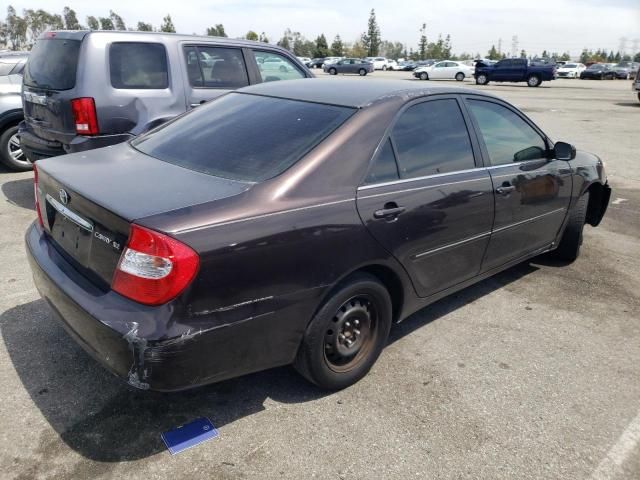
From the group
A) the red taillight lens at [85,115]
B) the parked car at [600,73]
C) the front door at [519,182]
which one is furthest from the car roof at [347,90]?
the parked car at [600,73]

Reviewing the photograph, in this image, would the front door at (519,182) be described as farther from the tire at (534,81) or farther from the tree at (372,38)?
the tree at (372,38)

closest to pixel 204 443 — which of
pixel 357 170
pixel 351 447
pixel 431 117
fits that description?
pixel 351 447

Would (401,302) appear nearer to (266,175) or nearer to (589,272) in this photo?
(266,175)

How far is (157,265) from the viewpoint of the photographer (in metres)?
2.17

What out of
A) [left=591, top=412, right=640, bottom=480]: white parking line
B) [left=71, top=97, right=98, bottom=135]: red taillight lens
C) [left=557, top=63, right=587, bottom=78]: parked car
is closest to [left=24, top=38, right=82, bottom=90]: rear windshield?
[left=71, top=97, right=98, bottom=135]: red taillight lens

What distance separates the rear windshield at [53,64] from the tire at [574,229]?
4.89 meters

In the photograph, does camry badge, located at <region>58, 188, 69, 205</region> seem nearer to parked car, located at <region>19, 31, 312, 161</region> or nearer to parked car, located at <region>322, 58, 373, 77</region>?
parked car, located at <region>19, 31, 312, 161</region>

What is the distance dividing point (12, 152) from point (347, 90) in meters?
6.07

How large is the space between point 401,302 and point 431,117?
1171mm

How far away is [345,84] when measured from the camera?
3.50m

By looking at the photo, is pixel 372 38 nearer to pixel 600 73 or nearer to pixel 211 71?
pixel 600 73

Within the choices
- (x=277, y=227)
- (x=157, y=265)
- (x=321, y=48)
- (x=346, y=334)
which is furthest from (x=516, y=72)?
(x=321, y=48)

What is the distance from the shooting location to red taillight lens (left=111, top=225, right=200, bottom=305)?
7.06 ft

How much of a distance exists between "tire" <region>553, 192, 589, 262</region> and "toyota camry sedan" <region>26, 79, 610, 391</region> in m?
1.04
